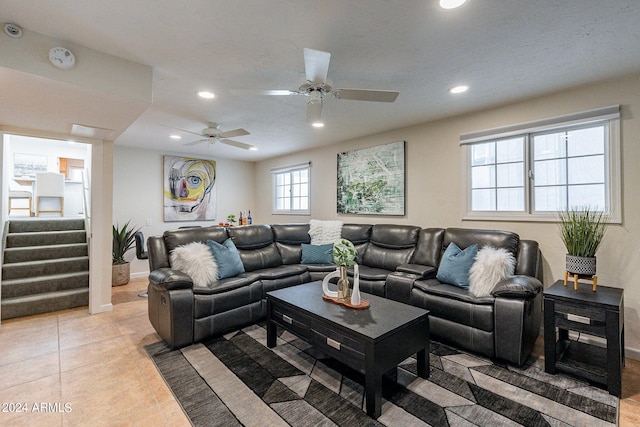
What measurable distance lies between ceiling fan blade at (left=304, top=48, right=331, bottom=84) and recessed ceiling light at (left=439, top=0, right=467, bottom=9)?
688 mm

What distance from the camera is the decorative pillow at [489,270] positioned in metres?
2.57

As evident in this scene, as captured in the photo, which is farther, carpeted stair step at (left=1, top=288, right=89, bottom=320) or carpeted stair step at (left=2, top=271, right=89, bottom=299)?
carpeted stair step at (left=2, top=271, right=89, bottom=299)

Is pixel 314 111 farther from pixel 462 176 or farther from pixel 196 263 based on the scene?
pixel 462 176

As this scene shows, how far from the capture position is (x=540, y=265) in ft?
9.68

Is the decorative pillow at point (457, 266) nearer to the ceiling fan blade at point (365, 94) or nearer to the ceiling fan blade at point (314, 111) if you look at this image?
the ceiling fan blade at point (365, 94)

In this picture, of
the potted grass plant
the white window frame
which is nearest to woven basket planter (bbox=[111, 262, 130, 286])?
the white window frame

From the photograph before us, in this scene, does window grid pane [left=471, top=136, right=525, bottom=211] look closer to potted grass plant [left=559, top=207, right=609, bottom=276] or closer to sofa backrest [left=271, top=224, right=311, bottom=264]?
potted grass plant [left=559, top=207, right=609, bottom=276]

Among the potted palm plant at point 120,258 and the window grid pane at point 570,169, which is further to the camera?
the potted palm plant at point 120,258

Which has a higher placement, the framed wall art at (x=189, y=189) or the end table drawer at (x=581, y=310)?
the framed wall art at (x=189, y=189)

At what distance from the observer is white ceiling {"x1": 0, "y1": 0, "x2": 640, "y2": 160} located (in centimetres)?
169

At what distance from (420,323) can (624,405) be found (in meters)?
1.35

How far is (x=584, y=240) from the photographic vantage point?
2.46 meters

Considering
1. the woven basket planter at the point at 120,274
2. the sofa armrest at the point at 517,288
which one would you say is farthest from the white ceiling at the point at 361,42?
the woven basket planter at the point at 120,274

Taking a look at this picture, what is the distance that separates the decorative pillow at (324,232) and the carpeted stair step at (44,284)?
10.4ft
